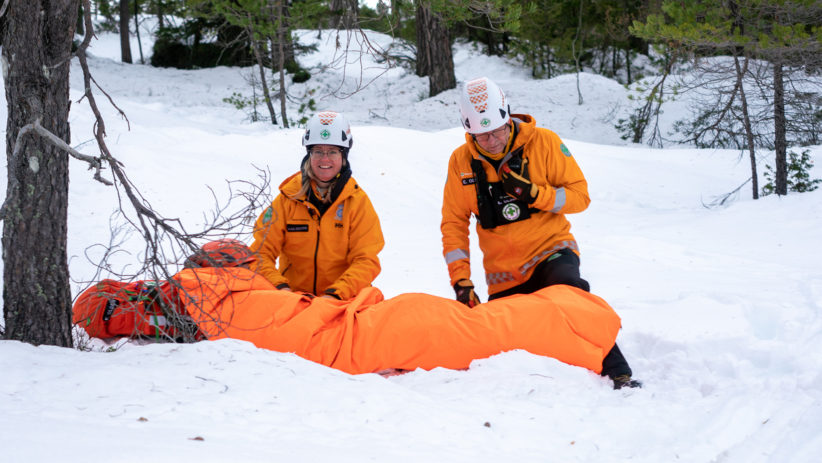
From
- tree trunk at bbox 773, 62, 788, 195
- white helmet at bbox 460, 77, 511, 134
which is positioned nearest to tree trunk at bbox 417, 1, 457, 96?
tree trunk at bbox 773, 62, 788, 195

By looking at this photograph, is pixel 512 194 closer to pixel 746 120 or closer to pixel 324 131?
pixel 324 131

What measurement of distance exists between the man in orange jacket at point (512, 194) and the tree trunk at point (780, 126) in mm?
4969

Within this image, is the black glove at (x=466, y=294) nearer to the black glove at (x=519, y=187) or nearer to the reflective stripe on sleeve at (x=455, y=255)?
the reflective stripe on sleeve at (x=455, y=255)

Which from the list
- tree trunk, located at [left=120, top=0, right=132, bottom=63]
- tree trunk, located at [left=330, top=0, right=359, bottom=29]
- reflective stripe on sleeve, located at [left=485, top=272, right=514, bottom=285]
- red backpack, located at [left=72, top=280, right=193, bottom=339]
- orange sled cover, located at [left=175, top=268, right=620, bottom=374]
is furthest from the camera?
tree trunk, located at [left=120, top=0, right=132, bottom=63]

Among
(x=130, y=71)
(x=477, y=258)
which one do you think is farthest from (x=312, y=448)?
(x=130, y=71)

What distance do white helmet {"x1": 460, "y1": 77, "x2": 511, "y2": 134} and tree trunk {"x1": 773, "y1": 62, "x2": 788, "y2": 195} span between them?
205 inches

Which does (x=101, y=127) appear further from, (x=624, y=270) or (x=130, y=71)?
(x=130, y=71)

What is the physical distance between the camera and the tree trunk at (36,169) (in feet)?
8.55

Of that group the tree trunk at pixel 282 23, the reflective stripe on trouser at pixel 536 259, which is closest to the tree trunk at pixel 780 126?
the reflective stripe on trouser at pixel 536 259

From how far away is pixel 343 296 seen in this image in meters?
3.80

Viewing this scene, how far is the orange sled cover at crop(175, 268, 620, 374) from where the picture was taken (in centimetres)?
310

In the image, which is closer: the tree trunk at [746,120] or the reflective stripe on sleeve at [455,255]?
the reflective stripe on sleeve at [455,255]

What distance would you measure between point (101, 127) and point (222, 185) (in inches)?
194

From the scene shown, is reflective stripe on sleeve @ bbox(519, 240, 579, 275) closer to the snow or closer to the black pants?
the black pants
